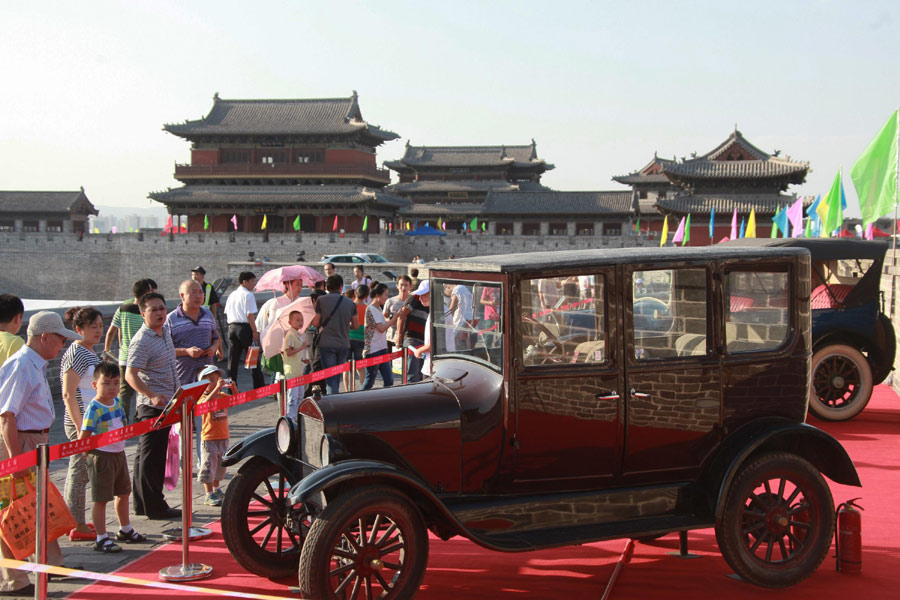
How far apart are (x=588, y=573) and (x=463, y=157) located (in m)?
52.2

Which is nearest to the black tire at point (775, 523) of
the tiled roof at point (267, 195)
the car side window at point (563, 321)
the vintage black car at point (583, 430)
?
the vintage black car at point (583, 430)

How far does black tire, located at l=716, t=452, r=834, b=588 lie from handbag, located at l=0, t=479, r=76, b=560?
3267 millimetres

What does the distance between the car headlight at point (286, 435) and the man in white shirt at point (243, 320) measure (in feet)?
19.0

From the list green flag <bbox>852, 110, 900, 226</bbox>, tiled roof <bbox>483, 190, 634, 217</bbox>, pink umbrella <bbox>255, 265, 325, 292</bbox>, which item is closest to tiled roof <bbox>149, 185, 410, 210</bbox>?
tiled roof <bbox>483, 190, 634, 217</bbox>

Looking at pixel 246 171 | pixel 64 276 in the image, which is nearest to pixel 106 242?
pixel 64 276

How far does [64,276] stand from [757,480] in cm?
5133

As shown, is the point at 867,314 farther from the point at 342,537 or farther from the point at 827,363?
the point at 342,537

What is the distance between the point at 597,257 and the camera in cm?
417

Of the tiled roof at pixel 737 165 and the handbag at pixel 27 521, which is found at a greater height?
the tiled roof at pixel 737 165

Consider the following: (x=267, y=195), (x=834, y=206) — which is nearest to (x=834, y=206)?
(x=834, y=206)

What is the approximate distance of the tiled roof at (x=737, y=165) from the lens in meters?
40.6

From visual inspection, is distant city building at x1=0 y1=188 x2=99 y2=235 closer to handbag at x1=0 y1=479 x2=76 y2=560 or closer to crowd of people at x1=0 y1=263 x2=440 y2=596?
crowd of people at x1=0 y1=263 x2=440 y2=596

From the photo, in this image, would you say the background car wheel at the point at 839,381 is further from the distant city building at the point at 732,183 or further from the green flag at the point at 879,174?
the distant city building at the point at 732,183

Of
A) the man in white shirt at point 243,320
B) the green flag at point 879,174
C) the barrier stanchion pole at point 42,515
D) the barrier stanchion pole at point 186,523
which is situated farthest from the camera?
the green flag at point 879,174
